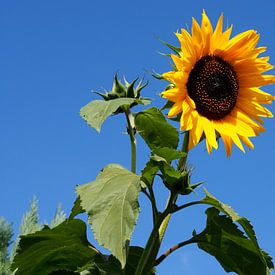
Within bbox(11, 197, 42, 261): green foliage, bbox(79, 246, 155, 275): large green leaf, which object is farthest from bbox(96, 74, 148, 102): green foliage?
bbox(11, 197, 42, 261): green foliage

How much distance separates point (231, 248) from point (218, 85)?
54 centimetres

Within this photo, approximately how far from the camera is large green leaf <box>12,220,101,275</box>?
2311 mm

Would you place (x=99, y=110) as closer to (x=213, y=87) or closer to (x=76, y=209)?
(x=76, y=209)

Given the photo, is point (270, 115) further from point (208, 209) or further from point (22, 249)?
point (22, 249)

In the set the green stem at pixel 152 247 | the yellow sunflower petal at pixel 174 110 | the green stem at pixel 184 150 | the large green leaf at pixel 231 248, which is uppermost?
the yellow sunflower petal at pixel 174 110

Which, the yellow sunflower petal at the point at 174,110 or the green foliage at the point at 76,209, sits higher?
the yellow sunflower petal at the point at 174,110

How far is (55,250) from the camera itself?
2.31 m

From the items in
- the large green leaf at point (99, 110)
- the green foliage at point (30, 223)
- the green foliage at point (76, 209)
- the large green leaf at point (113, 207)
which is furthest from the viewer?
the green foliage at point (30, 223)

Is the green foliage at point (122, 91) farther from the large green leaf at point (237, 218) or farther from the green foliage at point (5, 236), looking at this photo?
the green foliage at point (5, 236)

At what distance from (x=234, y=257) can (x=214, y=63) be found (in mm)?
654

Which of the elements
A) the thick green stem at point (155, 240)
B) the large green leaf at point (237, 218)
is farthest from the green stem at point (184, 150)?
the large green leaf at point (237, 218)

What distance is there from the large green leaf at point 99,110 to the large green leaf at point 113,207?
5.8 inches

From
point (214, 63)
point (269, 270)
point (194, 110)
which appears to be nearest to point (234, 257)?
point (269, 270)

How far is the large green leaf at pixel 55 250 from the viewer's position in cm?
231
